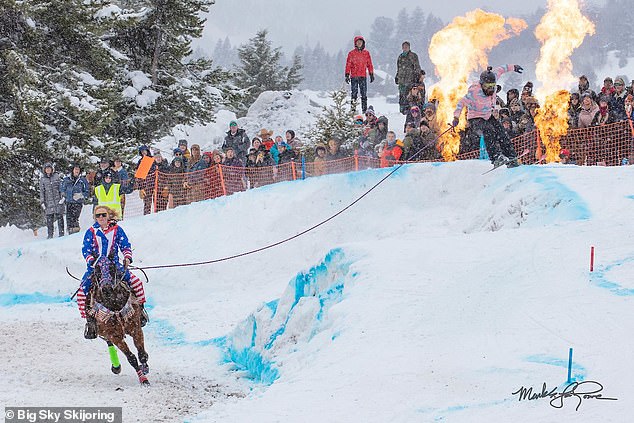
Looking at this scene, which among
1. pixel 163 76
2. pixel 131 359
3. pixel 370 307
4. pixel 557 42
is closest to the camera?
pixel 370 307

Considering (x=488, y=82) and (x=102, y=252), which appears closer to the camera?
(x=102, y=252)

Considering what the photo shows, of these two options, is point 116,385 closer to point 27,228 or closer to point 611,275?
point 611,275

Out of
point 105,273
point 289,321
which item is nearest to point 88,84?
point 105,273

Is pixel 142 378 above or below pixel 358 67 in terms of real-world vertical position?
below

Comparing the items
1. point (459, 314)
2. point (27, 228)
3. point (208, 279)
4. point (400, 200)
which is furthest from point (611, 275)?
point (27, 228)

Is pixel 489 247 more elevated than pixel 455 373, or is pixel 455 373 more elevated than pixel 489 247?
pixel 489 247

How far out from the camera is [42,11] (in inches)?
768

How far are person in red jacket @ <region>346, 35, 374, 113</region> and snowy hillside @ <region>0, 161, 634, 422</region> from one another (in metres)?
5.45

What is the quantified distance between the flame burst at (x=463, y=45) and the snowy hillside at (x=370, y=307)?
2344 millimetres

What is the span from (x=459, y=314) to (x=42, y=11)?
50.1ft

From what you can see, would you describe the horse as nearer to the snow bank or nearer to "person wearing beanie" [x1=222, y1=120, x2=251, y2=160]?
the snow bank
